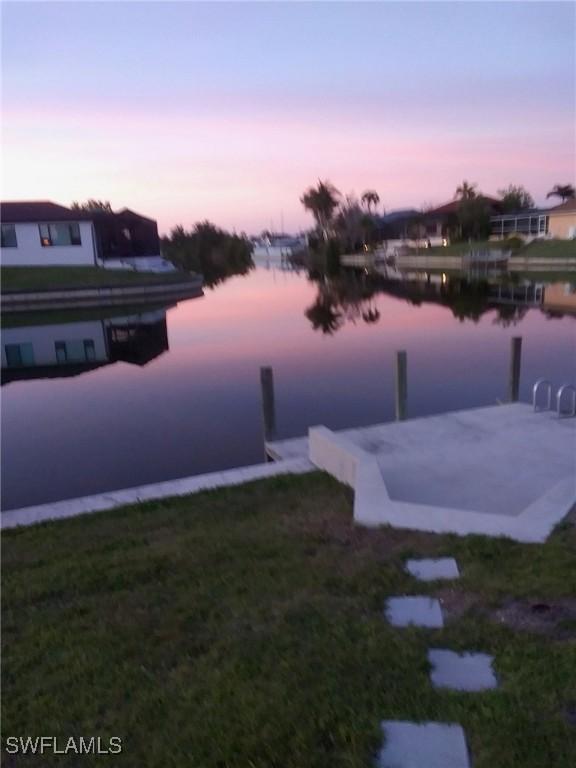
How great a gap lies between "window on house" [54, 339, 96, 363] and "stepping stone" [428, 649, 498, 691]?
19.4m

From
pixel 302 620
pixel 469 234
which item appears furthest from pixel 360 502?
pixel 469 234

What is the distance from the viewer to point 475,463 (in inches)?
269

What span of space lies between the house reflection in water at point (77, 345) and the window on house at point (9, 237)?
13.8 meters

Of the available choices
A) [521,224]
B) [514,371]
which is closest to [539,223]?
[521,224]

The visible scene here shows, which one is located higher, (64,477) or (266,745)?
(266,745)

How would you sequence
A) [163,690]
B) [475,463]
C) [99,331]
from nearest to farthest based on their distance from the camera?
1. [163,690]
2. [475,463]
3. [99,331]

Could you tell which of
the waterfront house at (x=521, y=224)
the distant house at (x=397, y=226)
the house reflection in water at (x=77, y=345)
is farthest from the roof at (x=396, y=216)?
the house reflection in water at (x=77, y=345)

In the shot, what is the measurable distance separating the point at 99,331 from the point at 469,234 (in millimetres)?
47693

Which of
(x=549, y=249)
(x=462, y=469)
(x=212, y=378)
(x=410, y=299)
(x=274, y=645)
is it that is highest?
(x=549, y=249)

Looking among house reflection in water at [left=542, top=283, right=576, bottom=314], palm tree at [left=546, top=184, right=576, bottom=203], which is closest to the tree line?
palm tree at [left=546, top=184, right=576, bottom=203]

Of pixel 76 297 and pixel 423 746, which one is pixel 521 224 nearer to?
pixel 76 297

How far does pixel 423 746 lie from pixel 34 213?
43839 mm

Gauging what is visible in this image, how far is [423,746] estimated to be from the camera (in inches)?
103

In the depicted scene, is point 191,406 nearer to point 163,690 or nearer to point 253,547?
point 253,547
